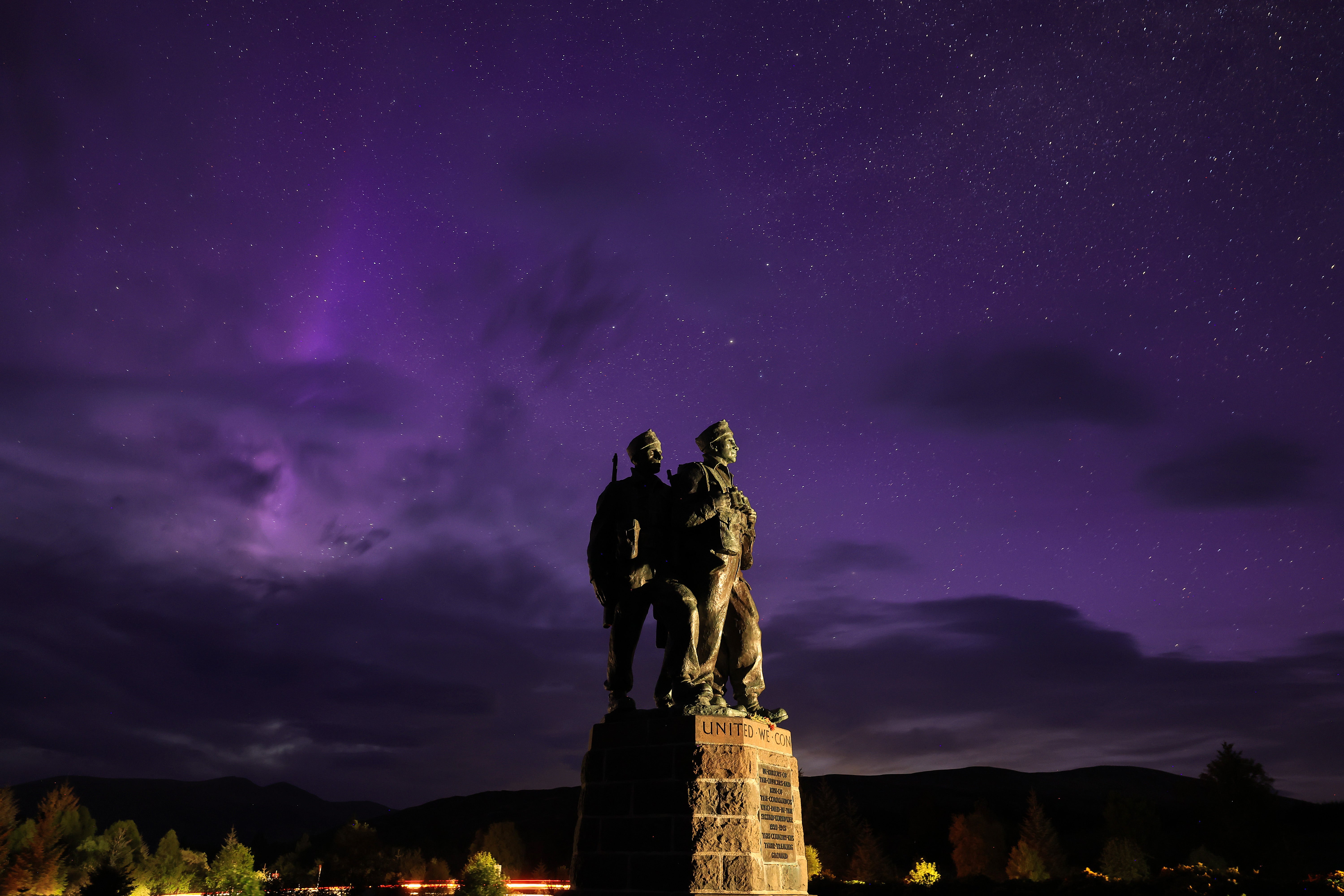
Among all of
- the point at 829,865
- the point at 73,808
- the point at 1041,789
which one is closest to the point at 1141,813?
the point at 829,865

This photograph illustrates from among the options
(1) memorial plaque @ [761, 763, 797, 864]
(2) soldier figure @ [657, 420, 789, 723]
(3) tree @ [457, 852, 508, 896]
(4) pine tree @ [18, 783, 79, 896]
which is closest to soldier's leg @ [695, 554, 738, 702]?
(2) soldier figure @ [657, 420, 789, 723]

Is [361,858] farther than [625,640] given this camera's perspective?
Yes

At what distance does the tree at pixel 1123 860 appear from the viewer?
171 ft

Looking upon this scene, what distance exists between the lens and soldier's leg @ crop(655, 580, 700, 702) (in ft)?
30.5

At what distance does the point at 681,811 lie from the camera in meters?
8.43

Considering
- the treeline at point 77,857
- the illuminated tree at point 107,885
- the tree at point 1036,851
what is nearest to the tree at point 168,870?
the treeline at point 77,857

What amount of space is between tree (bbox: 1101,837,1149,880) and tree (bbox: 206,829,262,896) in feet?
152

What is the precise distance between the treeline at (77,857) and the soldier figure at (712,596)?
3748 centimetres

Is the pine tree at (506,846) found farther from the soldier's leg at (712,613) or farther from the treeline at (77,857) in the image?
the soldier's leg at (712,613)

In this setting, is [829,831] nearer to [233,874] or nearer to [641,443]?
[233,874]

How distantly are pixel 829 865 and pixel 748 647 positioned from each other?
63192mm

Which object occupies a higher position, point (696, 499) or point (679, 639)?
point (696, 499)

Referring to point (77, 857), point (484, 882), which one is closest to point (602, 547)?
point (484, 882)

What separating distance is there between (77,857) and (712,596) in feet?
221
